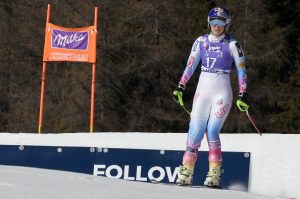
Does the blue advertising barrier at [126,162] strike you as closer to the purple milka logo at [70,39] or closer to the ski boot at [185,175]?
the ski boot at [185,175]

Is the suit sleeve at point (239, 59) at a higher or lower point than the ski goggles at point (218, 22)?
lower

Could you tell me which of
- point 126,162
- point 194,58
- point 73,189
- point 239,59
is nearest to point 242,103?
point 239,59

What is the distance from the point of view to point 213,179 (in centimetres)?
817

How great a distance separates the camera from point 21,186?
5.39 m

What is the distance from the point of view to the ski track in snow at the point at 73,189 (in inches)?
205

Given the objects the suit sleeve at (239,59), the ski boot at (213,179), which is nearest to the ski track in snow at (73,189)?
the ski boot at (213,179)

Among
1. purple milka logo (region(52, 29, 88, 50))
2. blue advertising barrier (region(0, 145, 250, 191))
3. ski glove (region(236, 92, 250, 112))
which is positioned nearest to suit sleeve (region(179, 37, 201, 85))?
ski glove (region(236, 92, 250, 112))

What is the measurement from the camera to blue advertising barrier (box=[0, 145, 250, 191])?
8.71 metres

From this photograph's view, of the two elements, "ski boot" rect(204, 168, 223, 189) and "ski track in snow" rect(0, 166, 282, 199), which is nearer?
"ski track in snow" rect(0, 166, 282, 199)

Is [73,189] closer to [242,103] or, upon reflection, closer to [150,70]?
[242,103]

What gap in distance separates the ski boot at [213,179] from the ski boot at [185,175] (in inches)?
7.7

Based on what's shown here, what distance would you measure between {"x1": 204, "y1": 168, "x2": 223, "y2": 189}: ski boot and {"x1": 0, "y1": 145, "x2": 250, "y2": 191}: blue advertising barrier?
1.65 ft

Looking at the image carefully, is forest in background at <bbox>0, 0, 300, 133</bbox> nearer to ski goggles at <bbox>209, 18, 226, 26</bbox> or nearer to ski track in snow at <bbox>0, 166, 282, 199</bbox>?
ski goggles at <bbox>209, 18, 226, 26</bbox>

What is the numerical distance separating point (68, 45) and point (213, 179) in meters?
6.36
